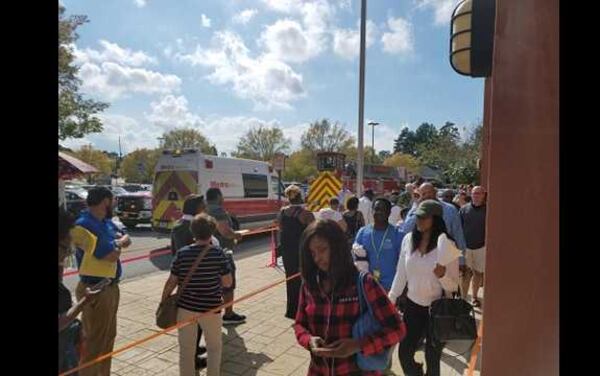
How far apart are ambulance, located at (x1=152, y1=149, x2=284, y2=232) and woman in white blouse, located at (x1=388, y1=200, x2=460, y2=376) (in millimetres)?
9572

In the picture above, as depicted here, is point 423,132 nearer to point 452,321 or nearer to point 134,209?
point 134,209

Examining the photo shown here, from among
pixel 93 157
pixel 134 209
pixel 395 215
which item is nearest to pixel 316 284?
pixel 395 215

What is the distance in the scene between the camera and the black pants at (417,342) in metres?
3.49

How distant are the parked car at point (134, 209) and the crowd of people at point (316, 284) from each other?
1237 centimetres

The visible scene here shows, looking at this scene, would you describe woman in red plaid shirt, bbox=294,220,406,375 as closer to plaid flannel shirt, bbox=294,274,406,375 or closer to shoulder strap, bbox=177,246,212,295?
plaid flannel shirt, bbox=294,274,406,375

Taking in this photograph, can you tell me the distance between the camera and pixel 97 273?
11.7 ft

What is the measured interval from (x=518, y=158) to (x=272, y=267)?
810 centimetres

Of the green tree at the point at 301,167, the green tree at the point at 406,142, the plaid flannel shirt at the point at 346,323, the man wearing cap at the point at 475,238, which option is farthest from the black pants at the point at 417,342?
the green tree at the point at 406,142

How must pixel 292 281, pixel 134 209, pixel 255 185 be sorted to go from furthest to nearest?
pixel 134 209, pixel 255 185, pixel 292 281

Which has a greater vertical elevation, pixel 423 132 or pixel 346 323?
pixel 423 132

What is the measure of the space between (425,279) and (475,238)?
2.97 meters

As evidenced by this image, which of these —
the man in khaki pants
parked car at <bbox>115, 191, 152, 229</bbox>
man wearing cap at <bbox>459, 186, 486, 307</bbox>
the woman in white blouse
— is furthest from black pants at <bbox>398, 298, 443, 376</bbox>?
parked car at <bbox>115, 191, 152, 229</bbox>
